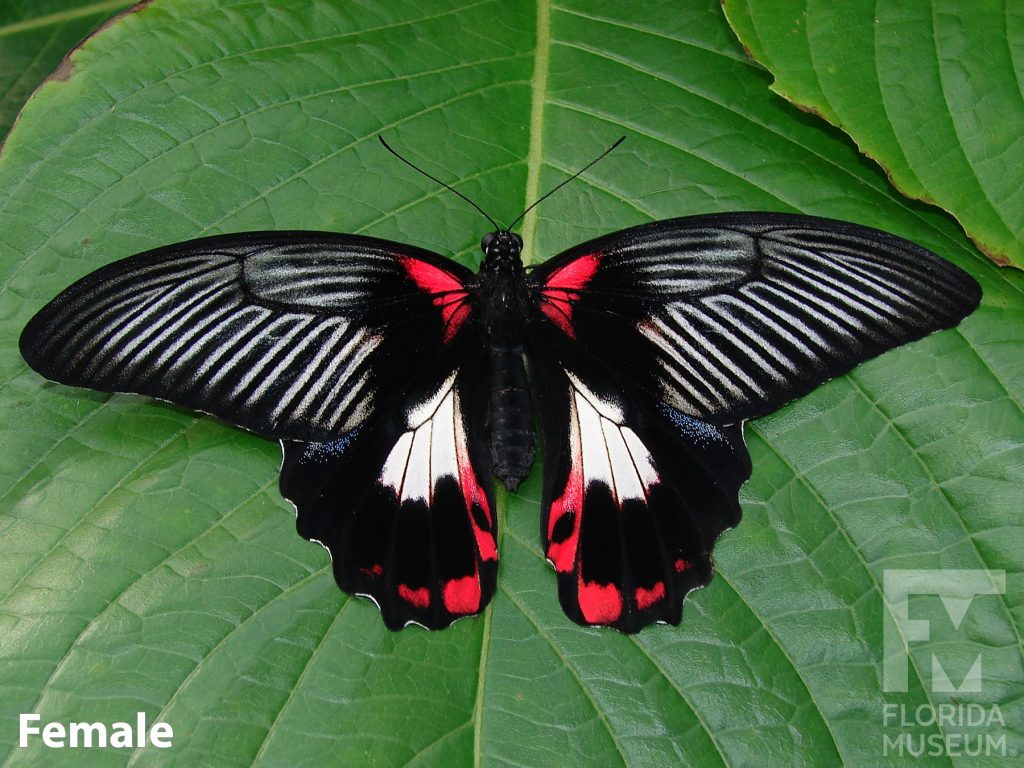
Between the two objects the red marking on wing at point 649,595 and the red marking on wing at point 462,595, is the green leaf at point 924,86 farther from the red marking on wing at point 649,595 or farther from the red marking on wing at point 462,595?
the red marking on wing at point 462,595

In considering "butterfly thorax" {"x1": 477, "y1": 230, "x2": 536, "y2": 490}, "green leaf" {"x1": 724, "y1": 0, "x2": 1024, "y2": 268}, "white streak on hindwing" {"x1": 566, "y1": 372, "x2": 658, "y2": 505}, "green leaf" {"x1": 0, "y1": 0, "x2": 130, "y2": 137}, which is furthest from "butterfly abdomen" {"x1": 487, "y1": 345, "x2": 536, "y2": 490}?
"green leaf" {"x1": 0, "y1": 0, "x2": 130, "y2": 137}

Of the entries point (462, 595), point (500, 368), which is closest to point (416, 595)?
point (462, 595)

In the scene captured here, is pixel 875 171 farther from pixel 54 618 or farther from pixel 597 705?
pixel 54 618

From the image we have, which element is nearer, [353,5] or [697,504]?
[697,504]

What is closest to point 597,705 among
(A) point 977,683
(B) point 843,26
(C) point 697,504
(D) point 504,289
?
(C) point 697,504

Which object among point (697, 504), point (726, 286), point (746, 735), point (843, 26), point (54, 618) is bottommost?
point (746, 735)

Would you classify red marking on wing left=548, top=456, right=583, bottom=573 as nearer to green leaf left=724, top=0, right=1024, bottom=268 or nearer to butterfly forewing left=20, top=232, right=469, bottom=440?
butterfly forewing left=20, top=232, right=469, bottom=440
